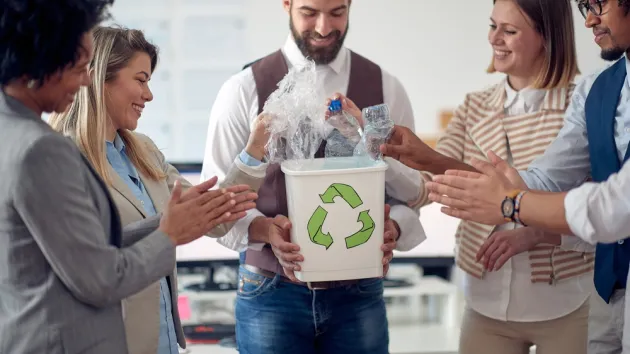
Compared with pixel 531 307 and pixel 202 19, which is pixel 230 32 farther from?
pixel 531 307

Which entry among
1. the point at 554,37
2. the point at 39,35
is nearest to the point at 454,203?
the point at 554,37

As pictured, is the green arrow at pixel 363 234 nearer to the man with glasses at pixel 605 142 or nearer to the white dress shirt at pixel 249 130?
the white dress shirt at pixel 249 130

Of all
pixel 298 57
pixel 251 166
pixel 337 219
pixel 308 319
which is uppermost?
pixel 298 57

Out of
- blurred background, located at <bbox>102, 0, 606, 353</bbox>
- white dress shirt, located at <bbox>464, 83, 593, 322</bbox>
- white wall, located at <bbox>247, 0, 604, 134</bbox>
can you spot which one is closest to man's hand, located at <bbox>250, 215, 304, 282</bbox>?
white dress shirt, located at <bbox>464, 83, 593, 322</bbox>

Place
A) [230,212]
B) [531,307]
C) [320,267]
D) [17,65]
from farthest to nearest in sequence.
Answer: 1. [531,307]
2. [320,267]
3. [230,212]
4. [17,65]

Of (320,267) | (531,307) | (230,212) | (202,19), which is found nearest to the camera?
(230,212)

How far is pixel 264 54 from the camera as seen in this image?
11.3 ft

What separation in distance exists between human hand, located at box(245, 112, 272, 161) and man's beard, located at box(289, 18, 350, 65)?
34cm

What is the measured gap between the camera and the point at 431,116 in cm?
354

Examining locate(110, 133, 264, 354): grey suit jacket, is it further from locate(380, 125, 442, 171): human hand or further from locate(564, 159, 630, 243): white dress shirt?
locate(564, 159, 630, 243): white dress shirt

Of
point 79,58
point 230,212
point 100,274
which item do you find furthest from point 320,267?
point 79,58

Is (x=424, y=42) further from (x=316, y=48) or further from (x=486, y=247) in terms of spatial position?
(x=486, y=247)

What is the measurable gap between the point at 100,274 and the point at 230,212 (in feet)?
1.22

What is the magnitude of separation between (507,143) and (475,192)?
2.16 ft
